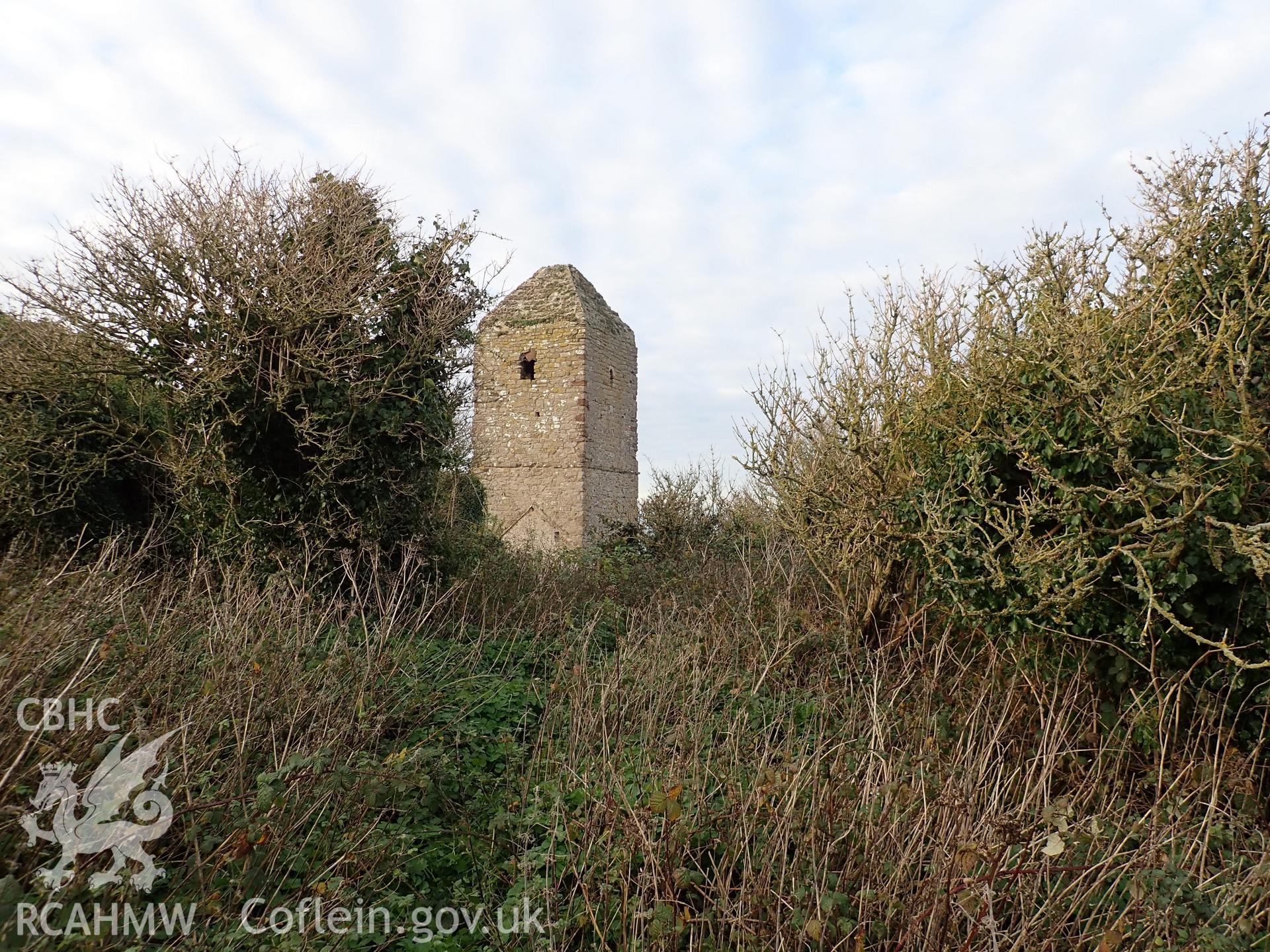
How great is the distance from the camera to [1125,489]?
13.8 ft

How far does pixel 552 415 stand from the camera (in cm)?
1416

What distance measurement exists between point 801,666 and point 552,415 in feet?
28.8

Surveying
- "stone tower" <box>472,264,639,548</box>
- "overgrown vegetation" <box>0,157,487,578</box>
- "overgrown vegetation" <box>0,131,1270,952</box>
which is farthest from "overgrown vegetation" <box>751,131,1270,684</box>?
"stone tower" <box>472,264,639,548</box>

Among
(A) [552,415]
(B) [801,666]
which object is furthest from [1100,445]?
(A) [552,415]

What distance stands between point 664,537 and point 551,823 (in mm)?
10647

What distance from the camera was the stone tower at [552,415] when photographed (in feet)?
46.1

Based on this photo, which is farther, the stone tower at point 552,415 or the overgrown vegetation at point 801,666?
the stone tower at point 552,415

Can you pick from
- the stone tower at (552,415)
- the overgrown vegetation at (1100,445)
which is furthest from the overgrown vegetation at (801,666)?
the stone tower at (552,415)

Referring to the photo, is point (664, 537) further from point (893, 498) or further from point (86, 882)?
point (86, 882)

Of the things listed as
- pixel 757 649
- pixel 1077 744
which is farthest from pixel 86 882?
pixel 1077 744

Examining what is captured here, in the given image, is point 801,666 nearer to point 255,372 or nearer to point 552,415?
point 255,372

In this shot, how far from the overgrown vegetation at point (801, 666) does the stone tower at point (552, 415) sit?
6.00m

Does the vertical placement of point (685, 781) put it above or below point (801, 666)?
below

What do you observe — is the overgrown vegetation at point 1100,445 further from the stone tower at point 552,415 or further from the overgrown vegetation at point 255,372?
the stone tower at point 552,415
